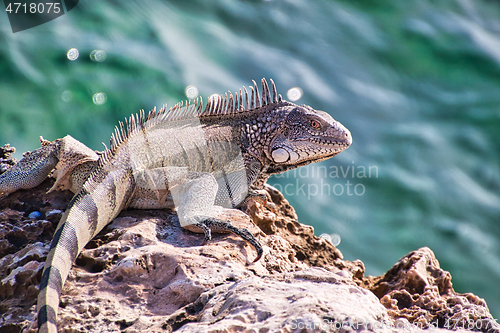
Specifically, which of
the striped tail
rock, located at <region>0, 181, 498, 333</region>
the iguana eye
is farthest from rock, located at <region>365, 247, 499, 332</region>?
the striped tail

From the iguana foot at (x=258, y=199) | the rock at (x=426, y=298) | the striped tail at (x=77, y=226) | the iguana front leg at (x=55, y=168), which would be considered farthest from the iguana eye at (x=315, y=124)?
the iguana front leg at (x=55, y=168)

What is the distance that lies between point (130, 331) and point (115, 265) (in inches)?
22.9

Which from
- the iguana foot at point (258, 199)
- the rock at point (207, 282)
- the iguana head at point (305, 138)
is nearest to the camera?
the rock at point (207, 282)

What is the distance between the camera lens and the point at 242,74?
947 cm

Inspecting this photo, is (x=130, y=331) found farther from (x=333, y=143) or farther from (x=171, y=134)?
(x=333, y=143)

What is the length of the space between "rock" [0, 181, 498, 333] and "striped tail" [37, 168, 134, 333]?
0.40 feet

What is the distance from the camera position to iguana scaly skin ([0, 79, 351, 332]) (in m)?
3.12

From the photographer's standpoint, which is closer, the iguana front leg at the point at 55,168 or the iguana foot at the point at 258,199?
the iguana front leg at the point at 55,168

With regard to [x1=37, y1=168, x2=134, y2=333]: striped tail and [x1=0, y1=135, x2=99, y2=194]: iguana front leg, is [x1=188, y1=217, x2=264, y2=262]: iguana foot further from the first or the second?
A: [x1=0, y1=135, x2=99, y2=194]: iguana front leg

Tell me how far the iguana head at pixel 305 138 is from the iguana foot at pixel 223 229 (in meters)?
1.09

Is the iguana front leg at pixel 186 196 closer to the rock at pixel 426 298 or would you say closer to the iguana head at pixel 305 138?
the iguana head at pixel 305 138

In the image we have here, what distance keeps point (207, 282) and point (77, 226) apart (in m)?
0.96

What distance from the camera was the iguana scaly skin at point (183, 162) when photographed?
3.12 meters

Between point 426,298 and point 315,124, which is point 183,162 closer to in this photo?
point 315,124
